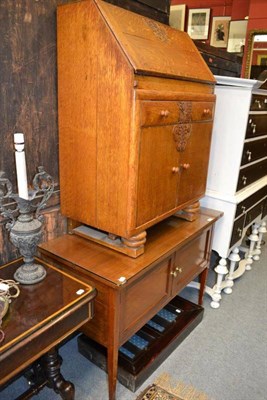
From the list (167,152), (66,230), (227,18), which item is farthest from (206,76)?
(227,18)

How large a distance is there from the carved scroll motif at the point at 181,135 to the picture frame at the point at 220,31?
3571 millimetres

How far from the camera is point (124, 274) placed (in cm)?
127

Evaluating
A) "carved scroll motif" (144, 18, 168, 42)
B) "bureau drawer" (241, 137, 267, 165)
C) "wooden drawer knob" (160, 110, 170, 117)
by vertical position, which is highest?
"carved scroll motif" (144, 18, 168, 42)

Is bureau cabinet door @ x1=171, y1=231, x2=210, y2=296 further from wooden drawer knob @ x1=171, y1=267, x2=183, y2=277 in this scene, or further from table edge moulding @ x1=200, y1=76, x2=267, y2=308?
table edge moulding @ x1=200, y1=76, x2=267, y2=308

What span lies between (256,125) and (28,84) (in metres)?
1.44

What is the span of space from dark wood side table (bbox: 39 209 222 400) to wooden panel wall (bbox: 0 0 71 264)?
0.96 ft

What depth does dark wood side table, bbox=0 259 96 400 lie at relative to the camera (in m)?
0.93

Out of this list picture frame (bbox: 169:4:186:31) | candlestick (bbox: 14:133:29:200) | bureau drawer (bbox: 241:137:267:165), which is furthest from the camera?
picture frame (bbox: 169:4:186:31)

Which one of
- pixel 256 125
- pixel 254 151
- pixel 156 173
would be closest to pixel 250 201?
pixel 254 151

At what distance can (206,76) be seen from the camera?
160 centimetres

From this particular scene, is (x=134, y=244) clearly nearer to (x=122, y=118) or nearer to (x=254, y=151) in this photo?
(x=122, y=118)

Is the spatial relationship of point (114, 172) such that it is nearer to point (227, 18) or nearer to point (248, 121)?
point (248, 121)

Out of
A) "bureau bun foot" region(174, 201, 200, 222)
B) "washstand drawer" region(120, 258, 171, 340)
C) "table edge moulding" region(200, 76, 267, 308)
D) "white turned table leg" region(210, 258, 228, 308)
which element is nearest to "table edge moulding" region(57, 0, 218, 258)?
"washstand drawer" region(120, 258, 171, 340)

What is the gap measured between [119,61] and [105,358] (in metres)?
1.37
